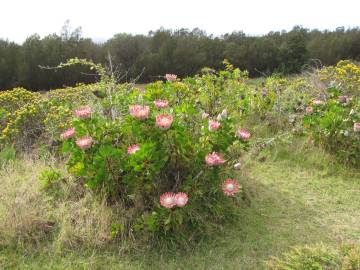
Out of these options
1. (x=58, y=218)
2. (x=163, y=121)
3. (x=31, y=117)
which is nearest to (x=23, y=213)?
(x=58, y=218)

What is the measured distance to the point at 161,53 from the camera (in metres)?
25.4

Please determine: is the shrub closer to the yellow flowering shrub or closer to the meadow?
the meadow

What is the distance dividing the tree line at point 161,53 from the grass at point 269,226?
18469 mm

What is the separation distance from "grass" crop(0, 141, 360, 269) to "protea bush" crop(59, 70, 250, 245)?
0.18m

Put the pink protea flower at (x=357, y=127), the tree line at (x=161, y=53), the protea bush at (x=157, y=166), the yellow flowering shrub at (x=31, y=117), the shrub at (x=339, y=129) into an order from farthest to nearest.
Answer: the tree line at (x=161, y=53)
the yellow flowering shrub at (x=31, y=117)
the shrub at (x=339, y=129)
the pink protea flower at (x=357, y=127)
the protea bush at (x=157, y=166)

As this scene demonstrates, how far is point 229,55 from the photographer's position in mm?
27469

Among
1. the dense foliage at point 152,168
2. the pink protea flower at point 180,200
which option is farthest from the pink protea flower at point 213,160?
the pink protea flower at point 180,200

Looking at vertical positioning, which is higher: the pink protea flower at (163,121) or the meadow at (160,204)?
the pink protea flower at (163,121)

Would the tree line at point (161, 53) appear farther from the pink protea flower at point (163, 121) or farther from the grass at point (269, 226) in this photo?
the pink protea flower at point (163, 121)

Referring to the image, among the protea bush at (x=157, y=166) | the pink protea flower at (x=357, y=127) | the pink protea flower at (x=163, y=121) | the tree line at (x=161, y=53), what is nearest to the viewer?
the pink protea flower at (x=163, y=121)

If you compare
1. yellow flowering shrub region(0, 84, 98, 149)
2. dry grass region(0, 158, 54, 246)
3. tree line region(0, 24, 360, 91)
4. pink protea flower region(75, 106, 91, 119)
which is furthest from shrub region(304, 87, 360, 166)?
tree line region(0, 24, 360, 91)

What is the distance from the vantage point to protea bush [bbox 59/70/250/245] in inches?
97.7

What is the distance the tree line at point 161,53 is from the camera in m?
22.8

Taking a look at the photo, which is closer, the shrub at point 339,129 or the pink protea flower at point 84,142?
the pink protea flower at point 84,142
